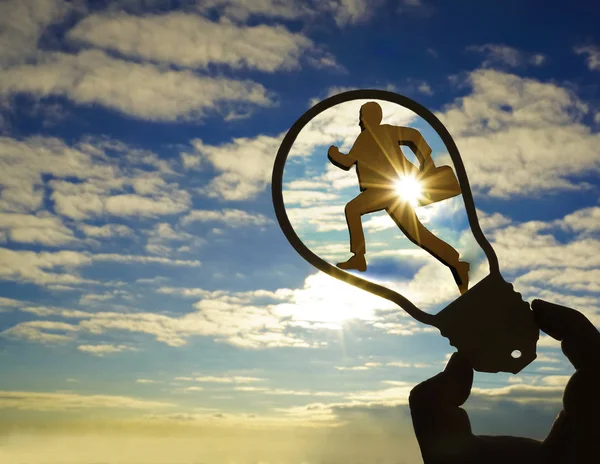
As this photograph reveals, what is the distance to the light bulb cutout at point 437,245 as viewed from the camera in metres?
5.86

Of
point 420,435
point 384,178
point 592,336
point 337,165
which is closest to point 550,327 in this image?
point 592,336

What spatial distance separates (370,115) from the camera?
631cm

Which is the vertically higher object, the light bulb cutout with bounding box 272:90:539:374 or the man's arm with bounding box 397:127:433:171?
the man's arm with bounding box 397:127:433:171

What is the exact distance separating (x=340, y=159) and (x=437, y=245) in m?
1.19

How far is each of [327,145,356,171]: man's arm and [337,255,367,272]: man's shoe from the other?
2.71ft

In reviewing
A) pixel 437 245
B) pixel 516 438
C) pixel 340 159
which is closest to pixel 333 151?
pixel 340 159

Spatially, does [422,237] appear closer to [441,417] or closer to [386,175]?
[386,175]

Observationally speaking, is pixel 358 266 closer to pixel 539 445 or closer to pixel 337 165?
pixel 337 165

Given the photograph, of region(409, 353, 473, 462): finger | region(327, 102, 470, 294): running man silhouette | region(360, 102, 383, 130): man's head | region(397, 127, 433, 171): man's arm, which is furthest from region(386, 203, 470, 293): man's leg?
region(409, 353, 473, 462): finger

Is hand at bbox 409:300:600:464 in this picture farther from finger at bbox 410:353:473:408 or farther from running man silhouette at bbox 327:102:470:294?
running man silhouette at bbox 327:102:470:294

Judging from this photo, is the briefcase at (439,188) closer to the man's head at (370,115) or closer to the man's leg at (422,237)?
the man's leg at (422,237)

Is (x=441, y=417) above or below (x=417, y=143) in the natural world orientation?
below

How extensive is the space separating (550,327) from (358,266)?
1.73 metres

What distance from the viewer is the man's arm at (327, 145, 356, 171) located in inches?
243
